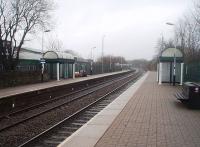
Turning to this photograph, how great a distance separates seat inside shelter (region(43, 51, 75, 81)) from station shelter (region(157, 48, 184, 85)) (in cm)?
1336

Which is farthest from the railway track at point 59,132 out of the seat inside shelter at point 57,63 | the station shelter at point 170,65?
the seat inside shelter at point 57,63

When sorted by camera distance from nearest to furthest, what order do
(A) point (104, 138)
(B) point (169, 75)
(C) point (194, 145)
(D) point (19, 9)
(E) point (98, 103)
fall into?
(C) point (194, 145) → (A) point (104, 138) → (E) point (98, 103) → (B) point (169, 75) → (D) point (19, 9)

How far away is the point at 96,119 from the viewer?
13.3 m

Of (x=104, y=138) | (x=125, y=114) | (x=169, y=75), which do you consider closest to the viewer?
(x=104, y=138)

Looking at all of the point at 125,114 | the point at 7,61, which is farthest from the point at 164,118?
the point at 7,61

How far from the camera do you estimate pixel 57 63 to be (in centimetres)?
4484

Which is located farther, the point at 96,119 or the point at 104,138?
the point at 96,119

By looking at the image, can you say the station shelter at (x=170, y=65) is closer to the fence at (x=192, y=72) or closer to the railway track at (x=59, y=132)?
the fence at (x=192, y=72)

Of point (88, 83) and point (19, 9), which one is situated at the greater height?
point (19, 9)

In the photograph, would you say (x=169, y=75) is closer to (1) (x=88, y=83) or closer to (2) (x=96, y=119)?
(1) (x=88, y=83)

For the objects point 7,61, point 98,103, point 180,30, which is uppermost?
point 180,30

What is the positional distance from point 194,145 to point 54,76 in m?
38.3

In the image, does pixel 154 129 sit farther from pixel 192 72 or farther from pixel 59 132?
pixel 192 72

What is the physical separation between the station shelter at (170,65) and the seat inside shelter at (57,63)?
13361 millimetres
